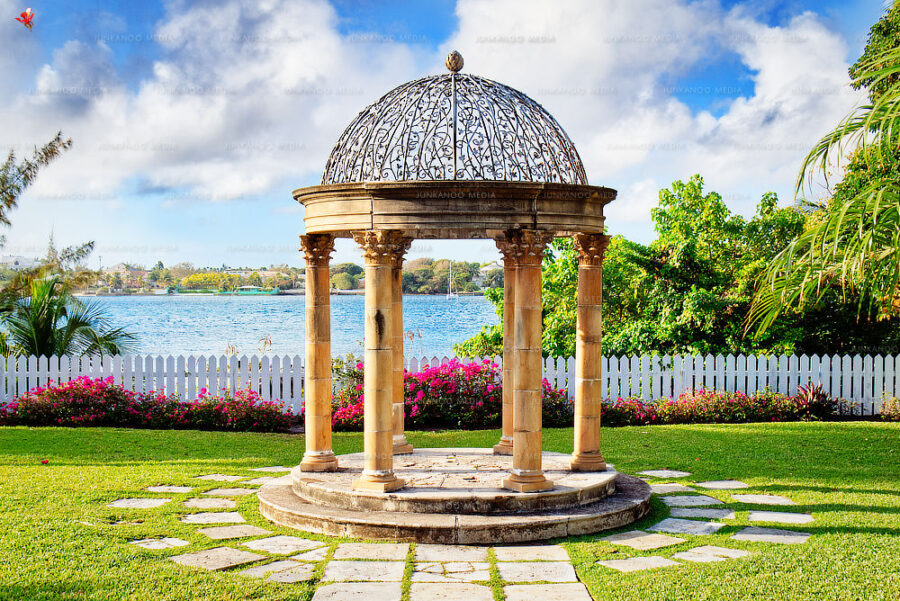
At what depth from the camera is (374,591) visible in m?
6.81

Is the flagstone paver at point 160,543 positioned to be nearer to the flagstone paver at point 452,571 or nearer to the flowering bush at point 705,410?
the flagstone paver at point 452,571

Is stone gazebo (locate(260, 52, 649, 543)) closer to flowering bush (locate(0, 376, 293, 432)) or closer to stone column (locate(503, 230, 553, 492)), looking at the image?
stone column (locate(503, 230, 553, 492))

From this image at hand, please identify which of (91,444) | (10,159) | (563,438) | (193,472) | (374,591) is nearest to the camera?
(374,591)

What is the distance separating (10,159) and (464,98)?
1506 cm

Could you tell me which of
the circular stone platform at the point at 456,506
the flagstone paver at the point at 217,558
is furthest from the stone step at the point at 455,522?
the flagstone paver at the point at 217,558

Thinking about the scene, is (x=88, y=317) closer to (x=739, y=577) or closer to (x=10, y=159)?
(x=10, y=159)

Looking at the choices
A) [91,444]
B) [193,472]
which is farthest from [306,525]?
[91,444]

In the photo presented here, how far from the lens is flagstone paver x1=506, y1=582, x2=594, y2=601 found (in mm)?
6676

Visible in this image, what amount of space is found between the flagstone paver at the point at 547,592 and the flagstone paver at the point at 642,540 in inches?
54.9

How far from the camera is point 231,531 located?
8.70m

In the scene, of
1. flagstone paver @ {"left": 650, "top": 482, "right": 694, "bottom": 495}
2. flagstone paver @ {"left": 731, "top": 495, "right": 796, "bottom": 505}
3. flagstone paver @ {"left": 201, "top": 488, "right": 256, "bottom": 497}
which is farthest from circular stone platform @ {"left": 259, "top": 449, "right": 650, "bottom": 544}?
flagstone paver @ {"left": 731, "top": 495, "right": 796, "bottom": 505}

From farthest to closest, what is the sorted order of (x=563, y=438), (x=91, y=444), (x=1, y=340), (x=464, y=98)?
(x=1, y=340) → (x=563, y=438) → (x=91, y=444) → (x=464, y=98)

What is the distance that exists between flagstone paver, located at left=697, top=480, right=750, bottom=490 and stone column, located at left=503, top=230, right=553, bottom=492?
121 inches

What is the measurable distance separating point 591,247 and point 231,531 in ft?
17.9
